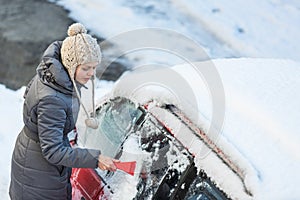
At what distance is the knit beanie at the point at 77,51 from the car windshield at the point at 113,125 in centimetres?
73

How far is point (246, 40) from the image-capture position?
7.36 m

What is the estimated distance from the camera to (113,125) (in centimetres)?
364

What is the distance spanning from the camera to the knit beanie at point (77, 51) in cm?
284

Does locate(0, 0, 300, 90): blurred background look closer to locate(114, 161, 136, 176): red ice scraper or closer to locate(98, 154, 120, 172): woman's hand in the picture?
locate(114, 161, 136, 176): red ice scraper

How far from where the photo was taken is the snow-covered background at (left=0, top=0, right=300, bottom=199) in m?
3.00

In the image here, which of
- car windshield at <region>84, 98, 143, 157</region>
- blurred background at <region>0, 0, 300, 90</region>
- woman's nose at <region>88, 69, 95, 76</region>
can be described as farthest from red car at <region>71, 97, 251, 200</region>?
blurred background at <region>0, 0, 300, 90</region>

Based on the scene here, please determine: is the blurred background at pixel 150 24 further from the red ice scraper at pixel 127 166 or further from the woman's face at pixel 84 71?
the woman's face at pixel 84 71

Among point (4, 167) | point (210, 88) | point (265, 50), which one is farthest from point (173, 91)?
point (265, 50)

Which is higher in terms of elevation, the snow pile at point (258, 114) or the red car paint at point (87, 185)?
the snow pile at point (258, 114)

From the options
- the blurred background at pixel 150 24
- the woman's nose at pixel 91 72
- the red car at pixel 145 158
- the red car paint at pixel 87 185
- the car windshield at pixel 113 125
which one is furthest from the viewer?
the blurred background at pixel 150 24

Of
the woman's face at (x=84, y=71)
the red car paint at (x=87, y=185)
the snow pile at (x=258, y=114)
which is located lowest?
the red car paint at (x=87, y=185)

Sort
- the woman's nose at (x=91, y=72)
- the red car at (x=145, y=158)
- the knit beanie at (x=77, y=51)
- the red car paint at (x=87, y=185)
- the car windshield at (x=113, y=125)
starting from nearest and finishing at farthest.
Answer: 1. the knit beanie at (x=77, y=51)
2. the woman's nose at (x=91, y=72)
3. the red car at (x=145, y=158)
4. the red car paint at (x=87, y=185)
5. the car windshield at (x=113, y=125)

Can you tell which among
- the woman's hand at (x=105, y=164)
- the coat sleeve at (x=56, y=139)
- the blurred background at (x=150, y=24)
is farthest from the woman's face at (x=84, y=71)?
the blurred background at (x=150, y=24)

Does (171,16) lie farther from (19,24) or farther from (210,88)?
(210,88)
